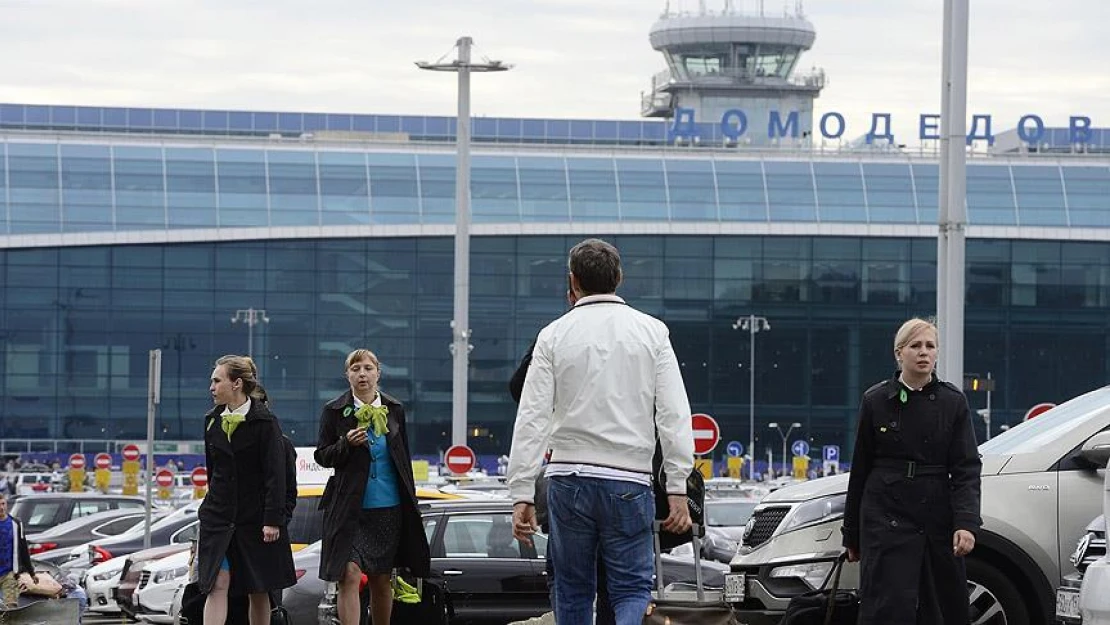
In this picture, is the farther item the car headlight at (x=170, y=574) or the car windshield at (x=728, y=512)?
the car windshield at (x=728, y=512)

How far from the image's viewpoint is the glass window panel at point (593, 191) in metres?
81.0

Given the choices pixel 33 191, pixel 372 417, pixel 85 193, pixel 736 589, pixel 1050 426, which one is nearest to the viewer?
pixel 736 589

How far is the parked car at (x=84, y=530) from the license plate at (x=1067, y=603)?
22.6 m

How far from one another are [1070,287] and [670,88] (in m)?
38.7

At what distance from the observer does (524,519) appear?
804 cm

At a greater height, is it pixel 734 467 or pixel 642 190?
pixel 642 190

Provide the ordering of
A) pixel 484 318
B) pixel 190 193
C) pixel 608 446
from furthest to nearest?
1. pixel 484 318
2. pixel 190 193
3. pixel 608 446

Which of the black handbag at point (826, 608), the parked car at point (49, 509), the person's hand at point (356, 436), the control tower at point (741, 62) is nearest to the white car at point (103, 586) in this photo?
the parked car at point (49, 509)

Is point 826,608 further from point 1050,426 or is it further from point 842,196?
point 842,196

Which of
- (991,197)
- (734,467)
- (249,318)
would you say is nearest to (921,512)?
(734,467)

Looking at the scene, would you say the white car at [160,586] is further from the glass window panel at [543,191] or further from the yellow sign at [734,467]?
the glass window panel at [543,191]

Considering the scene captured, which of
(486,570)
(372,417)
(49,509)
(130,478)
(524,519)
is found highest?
(372,417)

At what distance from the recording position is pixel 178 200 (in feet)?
262

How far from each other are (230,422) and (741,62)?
109 m
